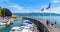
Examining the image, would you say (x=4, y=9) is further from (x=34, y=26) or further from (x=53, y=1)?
(x=53, y=1)

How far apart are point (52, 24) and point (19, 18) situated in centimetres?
66

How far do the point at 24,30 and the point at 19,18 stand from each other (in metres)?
0.26

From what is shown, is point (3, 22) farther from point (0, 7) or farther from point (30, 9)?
point (30, 9)

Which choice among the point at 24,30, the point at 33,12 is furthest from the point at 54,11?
the point at 24,30

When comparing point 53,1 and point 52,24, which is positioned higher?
point 53,1

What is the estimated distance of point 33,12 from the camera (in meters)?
2.87

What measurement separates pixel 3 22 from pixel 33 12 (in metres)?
0.61

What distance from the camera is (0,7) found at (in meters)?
2.82

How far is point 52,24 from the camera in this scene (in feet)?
9.46

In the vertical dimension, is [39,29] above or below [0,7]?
below

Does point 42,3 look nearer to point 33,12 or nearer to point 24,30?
point 33,12

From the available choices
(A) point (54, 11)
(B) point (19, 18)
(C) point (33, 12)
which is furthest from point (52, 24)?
(B) point (19, 18)

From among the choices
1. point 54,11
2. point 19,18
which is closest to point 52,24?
point 54,11

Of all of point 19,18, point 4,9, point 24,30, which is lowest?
point 24,30
